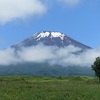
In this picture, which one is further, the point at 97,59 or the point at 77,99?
the point at 97,59

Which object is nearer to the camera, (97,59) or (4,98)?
(4,98)

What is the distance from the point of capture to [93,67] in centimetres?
10762

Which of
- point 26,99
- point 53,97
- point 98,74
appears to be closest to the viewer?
point 26,99

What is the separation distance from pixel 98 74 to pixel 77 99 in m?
77.0

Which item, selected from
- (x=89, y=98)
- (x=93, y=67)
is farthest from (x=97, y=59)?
(x=89, y=98)

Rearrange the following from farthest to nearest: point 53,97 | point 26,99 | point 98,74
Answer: point 98,74 < point 53,97 < point 26,99

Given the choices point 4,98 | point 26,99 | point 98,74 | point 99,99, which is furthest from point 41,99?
point 98,74

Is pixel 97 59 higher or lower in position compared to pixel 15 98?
higher

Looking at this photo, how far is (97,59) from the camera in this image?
108375 millimetres

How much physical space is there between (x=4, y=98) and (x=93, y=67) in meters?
80.9

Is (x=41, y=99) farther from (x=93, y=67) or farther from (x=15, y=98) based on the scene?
(x=93, y=67)

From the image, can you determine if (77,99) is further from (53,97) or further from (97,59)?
(97,59)

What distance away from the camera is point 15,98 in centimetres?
2884

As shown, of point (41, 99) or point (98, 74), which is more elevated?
point (98, 74)
